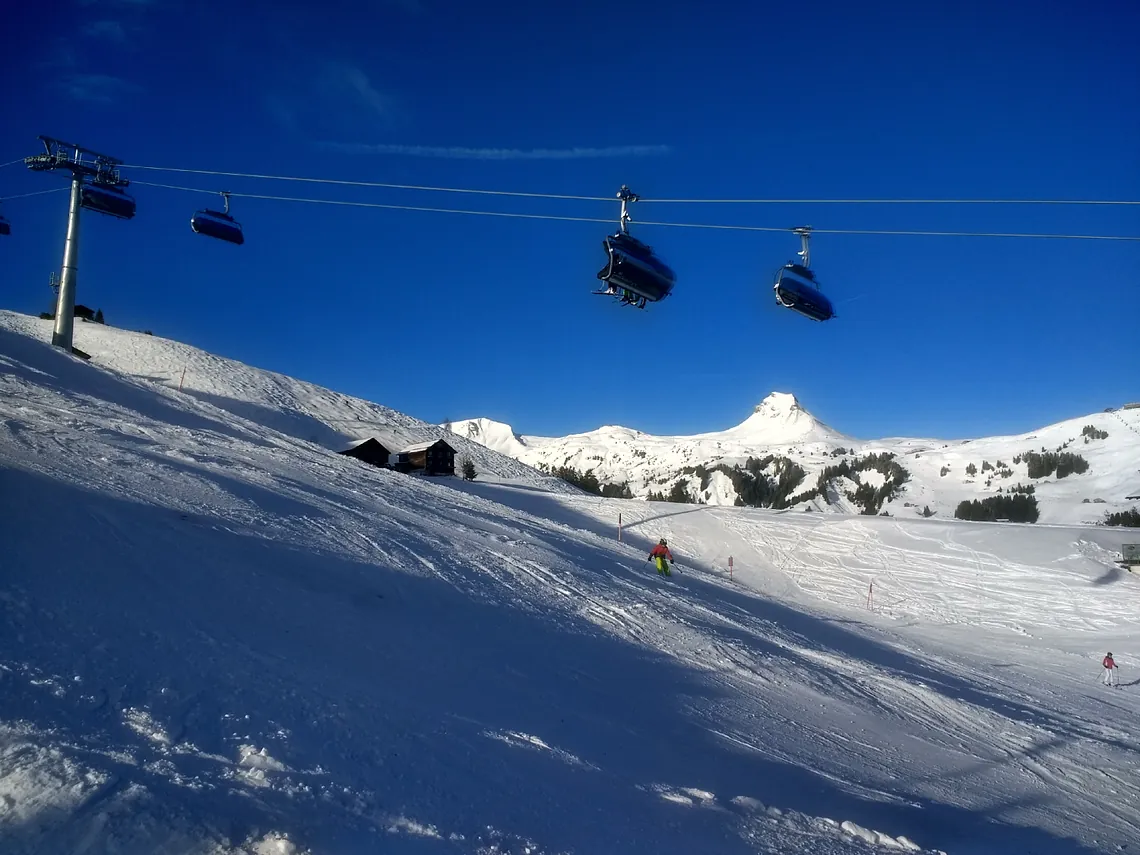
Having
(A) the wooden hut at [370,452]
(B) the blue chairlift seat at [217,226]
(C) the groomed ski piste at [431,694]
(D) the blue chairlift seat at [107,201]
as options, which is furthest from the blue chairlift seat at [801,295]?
(A) the wooden hut at [370,452]

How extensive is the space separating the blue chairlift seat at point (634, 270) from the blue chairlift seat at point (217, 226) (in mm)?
11632

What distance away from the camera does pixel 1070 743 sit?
13250 millimetres

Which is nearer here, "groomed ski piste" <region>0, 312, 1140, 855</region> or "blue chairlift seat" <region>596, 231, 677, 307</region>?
"groomed ski piste" <region>0, 312, 1140, 855</region>

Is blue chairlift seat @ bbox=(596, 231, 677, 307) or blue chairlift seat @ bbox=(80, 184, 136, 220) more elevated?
blue chairlift seat @ bbox=(80, 184, 136, 220)

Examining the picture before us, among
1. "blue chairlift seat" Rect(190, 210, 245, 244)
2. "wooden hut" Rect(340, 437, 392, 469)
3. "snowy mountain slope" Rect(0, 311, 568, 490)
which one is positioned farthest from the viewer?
"snowy mountain slope" Rect(0, 311, 568, 490)

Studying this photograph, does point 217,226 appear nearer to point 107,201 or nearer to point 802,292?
point 107,201

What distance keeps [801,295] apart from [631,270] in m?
2.89

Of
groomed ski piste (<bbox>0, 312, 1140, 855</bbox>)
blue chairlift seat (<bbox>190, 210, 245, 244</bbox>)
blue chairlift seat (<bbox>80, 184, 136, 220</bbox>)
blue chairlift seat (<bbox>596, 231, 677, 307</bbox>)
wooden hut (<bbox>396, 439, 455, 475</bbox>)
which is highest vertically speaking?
blue chairlift seat (<bbox>80, 184, 136, 220</bbox>)

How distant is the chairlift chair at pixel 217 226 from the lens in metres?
18.8

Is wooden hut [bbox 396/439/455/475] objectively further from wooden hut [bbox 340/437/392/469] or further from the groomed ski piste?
the groomed ski piste

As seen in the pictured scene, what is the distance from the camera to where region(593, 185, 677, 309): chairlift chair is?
11.3 meters

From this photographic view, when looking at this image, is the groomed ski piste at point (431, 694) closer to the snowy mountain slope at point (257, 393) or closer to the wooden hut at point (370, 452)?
the wooden hut at point (370, 452)

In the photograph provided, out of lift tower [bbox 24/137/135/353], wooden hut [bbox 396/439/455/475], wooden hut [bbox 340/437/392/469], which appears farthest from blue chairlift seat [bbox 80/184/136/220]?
wooden hut [bbox 396/439/455/475]

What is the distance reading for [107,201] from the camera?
977 inches
